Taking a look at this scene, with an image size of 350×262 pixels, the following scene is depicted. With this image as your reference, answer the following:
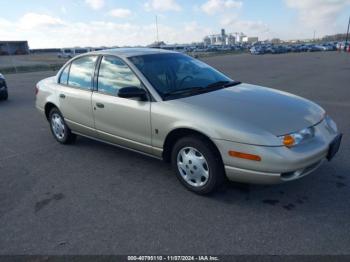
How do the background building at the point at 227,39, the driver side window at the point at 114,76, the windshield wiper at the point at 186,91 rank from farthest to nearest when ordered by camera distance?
the background building at the point at 227,39, the driver side window at the point at 114,76, the windshield wiper at the point at 186,91

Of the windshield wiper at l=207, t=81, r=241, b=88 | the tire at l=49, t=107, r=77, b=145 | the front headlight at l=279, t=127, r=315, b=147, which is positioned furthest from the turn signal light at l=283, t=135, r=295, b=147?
the tire at l=49, t=107, r=77, b=145

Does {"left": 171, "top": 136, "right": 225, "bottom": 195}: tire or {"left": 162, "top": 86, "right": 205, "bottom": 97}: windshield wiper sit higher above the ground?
{"left": 162, "top": 86, "right": 205, "bottom": 97}: windshield wiper

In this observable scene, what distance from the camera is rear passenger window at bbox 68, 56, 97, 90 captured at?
14.9 ft

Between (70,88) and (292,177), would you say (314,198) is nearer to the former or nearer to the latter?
(292,177)

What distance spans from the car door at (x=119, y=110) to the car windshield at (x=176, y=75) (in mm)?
209

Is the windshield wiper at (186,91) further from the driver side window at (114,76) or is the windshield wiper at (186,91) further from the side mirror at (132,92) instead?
the driver side window at (114,76)

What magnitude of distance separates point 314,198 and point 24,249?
2.95 metres

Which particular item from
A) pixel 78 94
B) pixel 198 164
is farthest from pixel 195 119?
pixel 78 94

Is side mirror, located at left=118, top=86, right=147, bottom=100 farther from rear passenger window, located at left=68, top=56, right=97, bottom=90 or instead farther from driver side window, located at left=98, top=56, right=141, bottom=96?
rear passenger window, located at left=68, top=56, right=97, bottom=90

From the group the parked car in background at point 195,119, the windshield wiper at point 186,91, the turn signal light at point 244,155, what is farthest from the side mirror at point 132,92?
the turn signal light at point 244,155

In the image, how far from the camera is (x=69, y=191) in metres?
3.71

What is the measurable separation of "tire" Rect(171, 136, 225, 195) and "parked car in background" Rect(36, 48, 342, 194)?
0.01m

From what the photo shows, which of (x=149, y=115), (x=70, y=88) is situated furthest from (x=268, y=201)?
(x=70, y=88)

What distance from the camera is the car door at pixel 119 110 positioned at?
3779 millimetres
